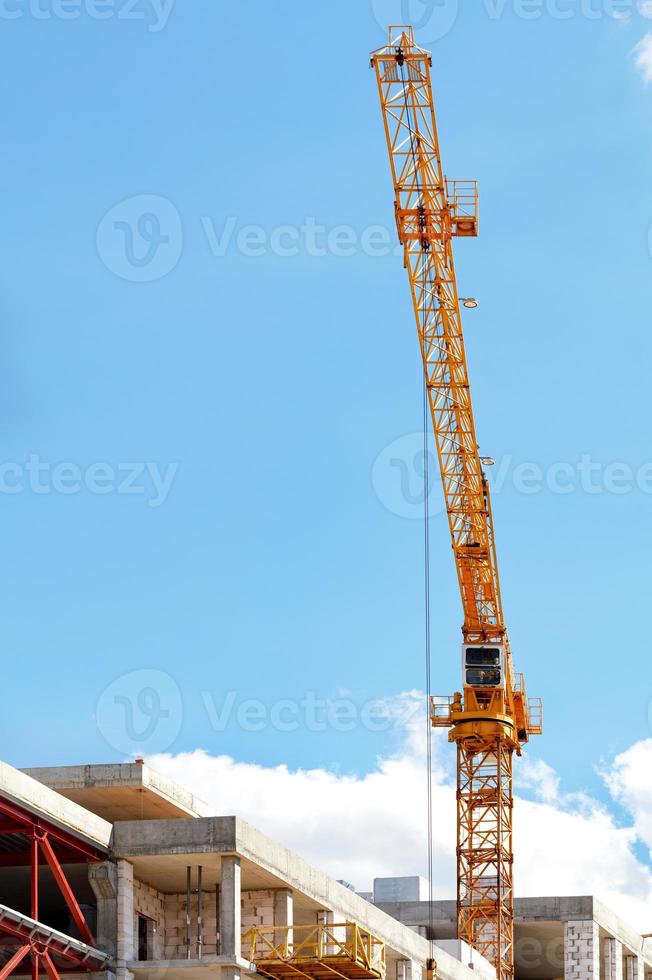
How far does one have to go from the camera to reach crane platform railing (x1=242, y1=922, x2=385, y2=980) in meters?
52.8

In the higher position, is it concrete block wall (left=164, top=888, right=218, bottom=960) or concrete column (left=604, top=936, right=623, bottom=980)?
concrete column (left=604, top=936, right=623, bottom=980)

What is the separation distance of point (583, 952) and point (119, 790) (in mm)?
30131

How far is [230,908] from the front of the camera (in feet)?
167

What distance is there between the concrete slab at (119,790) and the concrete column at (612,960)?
29.9m

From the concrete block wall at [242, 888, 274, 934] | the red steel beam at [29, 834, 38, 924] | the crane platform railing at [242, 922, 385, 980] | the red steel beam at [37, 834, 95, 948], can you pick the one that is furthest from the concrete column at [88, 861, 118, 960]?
the concrete block wall at [242, 888, 274, 934]

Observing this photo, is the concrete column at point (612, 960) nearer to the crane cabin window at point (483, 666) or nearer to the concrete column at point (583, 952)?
the concrete column at point (583, 952)

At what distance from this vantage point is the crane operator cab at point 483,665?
315ft

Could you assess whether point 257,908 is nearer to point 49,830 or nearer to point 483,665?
point 49,830

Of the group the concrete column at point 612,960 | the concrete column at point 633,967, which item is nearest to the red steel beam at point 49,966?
the concrete column at point 612,960

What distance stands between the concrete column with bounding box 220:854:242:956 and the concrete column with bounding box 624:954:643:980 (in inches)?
1428

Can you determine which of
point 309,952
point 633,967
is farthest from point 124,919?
point 633,967

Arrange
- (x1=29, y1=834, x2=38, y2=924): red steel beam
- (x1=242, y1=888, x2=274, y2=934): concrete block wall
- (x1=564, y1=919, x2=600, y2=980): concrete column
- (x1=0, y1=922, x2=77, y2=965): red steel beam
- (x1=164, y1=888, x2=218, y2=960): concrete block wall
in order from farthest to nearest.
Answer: (x1=564, y1=919, x2=600, y2=980): concrete column → (x1=242, y1=888, x2=274, y2=934): concrete block wall → (x1=164, y1=888, x2=218, y2=960): concrete block wall → (x1=29, y1=834, x2=38, y2=924): red steel beam → (x1=0, y1=922, x2=77, y2=965): red steel beam

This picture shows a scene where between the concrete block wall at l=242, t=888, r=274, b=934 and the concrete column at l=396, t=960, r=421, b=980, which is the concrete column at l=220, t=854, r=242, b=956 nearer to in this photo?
the concrete block wall at l=242, t=888, r=274, b=934

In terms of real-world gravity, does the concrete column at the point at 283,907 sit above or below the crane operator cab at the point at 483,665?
below
